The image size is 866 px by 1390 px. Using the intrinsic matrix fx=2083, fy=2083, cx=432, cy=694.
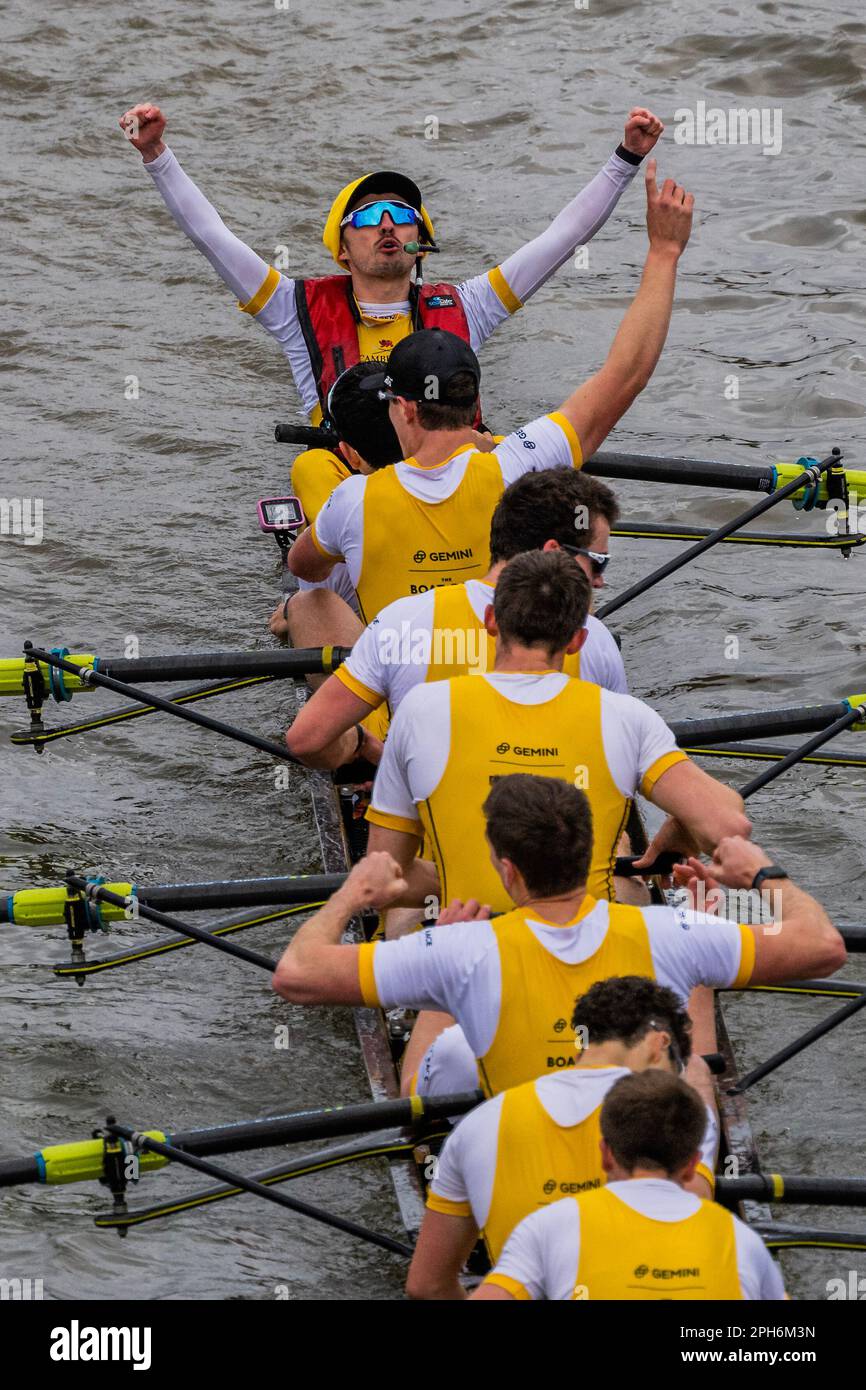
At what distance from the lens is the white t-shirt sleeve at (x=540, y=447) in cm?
589

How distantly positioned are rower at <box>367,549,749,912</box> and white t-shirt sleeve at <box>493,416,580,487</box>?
3.75 feet

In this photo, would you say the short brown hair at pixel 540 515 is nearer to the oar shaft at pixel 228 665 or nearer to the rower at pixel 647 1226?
the oar shaft at pixel 228 665

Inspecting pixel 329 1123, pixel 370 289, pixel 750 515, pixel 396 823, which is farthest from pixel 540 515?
pixel 370 289

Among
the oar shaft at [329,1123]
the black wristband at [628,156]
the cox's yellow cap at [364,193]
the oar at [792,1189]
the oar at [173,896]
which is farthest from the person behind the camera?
the cox's yellow cap at [364,193]

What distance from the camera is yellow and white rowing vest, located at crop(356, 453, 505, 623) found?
19.1 ft

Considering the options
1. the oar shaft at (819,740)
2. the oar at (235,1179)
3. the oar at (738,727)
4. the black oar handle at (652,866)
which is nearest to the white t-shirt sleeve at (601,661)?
the black oar handle at (652,866)

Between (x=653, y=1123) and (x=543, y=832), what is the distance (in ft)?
2.46

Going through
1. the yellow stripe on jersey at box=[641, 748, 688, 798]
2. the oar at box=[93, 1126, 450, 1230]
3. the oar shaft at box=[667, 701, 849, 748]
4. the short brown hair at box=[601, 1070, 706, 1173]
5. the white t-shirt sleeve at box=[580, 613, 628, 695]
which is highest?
the white t-shirt sleeve at box=[580, 613, 628, 695]

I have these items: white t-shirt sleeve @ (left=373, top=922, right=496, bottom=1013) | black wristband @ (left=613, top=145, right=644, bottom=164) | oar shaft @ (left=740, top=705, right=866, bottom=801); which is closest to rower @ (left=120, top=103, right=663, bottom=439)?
black wristband @ (left=613, top=145, right=644, bottom=164)

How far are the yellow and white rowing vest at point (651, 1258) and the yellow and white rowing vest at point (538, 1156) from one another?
0.30 m
